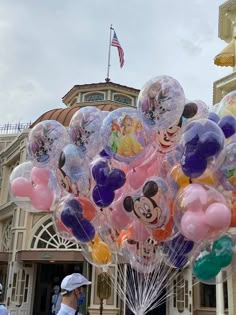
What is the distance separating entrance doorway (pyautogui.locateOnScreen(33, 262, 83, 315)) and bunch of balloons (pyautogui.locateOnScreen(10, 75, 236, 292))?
12.3 m

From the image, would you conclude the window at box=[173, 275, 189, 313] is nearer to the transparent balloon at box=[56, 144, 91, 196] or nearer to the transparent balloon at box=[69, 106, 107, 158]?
the transparent balloon at box=[56, 144, 91, 196]

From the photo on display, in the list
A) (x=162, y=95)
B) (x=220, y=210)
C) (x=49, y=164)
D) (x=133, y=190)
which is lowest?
(x=220, y=210)

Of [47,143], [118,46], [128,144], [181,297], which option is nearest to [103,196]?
[128,144]

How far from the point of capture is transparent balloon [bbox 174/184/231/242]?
4.55 metres

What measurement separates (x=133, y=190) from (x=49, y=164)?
4.53 feet

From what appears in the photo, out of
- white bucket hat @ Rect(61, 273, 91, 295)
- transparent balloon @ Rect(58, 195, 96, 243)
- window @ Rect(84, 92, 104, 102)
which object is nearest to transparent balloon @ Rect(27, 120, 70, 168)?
transparent balloon @ Rect(58, 195, 96, 243)

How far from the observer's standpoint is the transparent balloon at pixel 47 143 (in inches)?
237

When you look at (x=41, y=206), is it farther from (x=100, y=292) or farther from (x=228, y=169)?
(x=100, y=292)

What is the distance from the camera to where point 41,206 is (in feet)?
21.0

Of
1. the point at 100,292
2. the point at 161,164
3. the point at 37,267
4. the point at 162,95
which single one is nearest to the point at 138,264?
the point at 161,164

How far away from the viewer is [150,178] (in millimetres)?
5102

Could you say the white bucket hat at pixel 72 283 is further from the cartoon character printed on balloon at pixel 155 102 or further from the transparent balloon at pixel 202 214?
the cartoon character printed on balloon at pixel 155 102

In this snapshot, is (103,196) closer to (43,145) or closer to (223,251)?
(43,145)

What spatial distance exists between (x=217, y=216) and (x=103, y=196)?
1.50 meters
